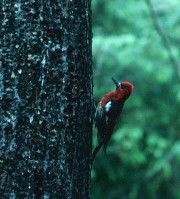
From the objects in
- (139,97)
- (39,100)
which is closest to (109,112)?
(39,100)

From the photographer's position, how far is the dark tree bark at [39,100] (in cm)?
309

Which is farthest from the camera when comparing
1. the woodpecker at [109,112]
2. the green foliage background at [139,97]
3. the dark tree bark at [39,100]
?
the green foliage background at [139,97]

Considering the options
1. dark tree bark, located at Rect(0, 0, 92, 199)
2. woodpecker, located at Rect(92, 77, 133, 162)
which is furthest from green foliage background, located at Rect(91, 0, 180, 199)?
dark tree bark, located at Rect(0, 0, 92, 199)

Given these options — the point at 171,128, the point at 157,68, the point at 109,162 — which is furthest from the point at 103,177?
the point at 157,68

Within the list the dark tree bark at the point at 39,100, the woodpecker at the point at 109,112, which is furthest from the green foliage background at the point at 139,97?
the dark tree bark at the point at 39,100

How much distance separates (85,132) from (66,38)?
0.59 meters

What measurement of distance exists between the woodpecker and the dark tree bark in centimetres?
214

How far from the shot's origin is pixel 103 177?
10875 millimetres

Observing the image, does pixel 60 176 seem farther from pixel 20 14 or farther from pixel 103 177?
pixel 103 177

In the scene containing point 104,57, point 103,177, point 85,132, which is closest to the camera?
point 85,132

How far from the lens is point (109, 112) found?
5633 millimetres

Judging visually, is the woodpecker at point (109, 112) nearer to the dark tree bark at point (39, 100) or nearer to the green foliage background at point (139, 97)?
the dark tree bark at point (39, 100)

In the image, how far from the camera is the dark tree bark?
3.09m

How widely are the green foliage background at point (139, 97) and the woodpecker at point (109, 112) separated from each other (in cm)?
341
